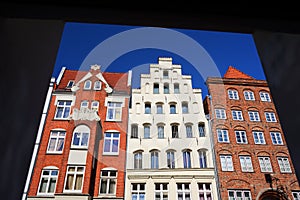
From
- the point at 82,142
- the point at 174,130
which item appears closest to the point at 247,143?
the point at 174,130

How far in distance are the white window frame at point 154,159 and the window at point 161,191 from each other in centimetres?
82

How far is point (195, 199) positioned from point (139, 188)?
2.52 m

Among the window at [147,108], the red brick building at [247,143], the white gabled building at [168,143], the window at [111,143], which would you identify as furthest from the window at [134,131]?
the red brick building at [247,143]

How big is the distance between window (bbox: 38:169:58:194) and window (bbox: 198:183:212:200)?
6.34 meters

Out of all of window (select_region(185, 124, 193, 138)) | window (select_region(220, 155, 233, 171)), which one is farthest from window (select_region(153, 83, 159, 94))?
window (select_region(220, 155, 233, 171))

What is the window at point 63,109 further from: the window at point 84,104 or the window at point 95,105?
the window at point 95,105

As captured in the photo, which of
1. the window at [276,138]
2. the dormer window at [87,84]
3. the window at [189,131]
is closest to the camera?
the window at [189,131]

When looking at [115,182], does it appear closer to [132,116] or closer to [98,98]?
[132,116]

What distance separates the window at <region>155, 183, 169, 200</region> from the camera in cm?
1122

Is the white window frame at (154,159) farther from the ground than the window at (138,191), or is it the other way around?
the white window frame at (154,159)

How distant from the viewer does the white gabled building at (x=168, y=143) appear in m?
11.4

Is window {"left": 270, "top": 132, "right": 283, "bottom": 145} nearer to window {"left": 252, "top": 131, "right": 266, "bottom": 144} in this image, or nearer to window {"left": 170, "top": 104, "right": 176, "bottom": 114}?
window {"left": 252, "top": 131, "right": 266, "bottom": 144}

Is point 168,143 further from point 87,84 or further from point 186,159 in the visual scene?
point 87,84

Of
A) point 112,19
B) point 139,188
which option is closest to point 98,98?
point 139,188
